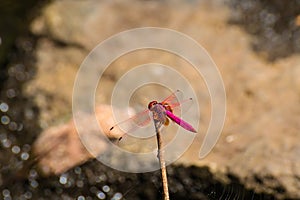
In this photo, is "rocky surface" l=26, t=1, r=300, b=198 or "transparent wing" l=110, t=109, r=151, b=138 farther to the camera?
"rocky surface" l=26, t=1, r=300, b=198

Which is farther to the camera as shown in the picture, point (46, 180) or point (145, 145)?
point (46, 180)

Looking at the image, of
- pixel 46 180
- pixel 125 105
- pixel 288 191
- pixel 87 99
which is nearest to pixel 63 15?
pixel 87 99

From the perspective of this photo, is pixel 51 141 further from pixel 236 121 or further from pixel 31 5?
pixel 31 5

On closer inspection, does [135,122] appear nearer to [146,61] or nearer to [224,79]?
[224,79]

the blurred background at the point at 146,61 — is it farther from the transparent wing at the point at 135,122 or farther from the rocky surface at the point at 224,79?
the transparent wing at the point at 135,122

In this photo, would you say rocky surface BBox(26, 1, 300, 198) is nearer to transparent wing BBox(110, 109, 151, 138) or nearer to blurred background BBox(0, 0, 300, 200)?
blurred background BBox(0, 0, 300, 200)

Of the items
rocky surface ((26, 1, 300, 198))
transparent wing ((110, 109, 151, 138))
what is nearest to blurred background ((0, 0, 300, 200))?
rocky surface ((26, 1, 300, 198))

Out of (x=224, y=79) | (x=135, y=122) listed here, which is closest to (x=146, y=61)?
(x=224, y=79)

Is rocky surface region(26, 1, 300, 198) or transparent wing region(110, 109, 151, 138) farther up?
rocky surface region(26, 1, 300, 198)

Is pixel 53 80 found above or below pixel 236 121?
below
